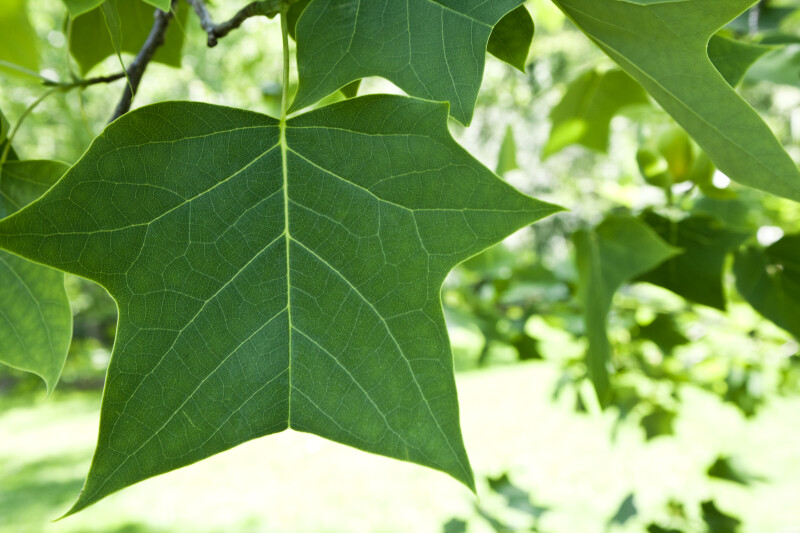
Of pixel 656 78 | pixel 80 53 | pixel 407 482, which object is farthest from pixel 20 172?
pixel 407 482

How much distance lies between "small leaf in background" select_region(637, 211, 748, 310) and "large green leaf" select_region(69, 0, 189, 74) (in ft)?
2.61

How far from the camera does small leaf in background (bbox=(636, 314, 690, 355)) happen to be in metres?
1.28

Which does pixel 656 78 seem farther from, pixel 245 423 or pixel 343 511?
pixel 343 511

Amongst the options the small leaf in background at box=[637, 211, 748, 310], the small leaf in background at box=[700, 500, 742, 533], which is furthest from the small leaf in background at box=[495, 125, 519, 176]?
the small leaf in background at box=[700, 500, 742, 533]

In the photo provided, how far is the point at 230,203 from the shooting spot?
0.47 metres

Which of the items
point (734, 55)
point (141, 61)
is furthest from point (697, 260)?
point (141, 61)

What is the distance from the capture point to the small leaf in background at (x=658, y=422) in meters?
1.81

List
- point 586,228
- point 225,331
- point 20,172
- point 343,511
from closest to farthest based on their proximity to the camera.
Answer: point 225,331, point 20,172, point 586,228, point 343,511

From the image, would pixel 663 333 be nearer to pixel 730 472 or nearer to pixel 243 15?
pixel 730 472

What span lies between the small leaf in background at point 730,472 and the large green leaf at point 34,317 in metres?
1.72

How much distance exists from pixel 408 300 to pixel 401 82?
0.17 m

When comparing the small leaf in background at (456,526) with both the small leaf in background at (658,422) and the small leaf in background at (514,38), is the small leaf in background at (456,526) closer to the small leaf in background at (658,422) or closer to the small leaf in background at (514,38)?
the small leaf in background at (658,422)

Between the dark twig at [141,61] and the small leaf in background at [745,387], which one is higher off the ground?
the dark twig at [141,61]

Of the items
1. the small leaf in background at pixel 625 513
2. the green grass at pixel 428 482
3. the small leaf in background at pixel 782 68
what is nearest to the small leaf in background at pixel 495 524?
the small leaf in background at pixel 625 513
